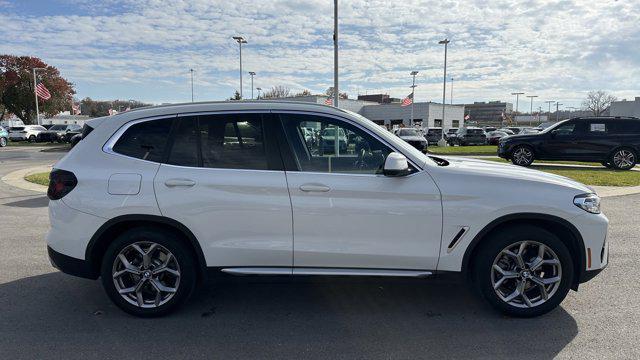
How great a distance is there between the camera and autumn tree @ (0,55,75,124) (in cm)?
5528

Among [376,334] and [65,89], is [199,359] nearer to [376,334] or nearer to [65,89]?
[376,334]

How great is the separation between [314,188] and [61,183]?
2134mm

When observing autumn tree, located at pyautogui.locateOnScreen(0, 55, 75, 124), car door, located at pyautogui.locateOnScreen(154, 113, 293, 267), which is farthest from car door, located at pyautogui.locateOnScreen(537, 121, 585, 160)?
autumn tree, located at pyautogui.locateOnScreen(0, 55, 75, 124)

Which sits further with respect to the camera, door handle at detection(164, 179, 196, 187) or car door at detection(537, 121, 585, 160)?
car door at detection(537, 121, 585, 160)

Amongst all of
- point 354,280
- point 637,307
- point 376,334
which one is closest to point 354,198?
point 354,280

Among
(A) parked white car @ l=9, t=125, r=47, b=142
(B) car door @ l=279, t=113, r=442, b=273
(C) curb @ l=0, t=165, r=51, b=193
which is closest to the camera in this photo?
(B) car door @ l=279, t=113, r=442, b=273

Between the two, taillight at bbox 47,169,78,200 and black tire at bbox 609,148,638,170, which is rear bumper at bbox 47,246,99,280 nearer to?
taillight at bbox 47,169,78,200

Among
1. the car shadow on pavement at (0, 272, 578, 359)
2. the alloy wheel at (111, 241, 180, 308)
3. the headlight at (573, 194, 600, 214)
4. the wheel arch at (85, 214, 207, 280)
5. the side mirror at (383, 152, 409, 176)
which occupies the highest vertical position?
the side mirror at (383, 152, 409, 176)

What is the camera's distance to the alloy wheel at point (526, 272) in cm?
372

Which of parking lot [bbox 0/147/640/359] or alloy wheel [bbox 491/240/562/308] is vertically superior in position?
alloy wheel [bbox 491/240/562/308]

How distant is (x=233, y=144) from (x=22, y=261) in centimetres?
354

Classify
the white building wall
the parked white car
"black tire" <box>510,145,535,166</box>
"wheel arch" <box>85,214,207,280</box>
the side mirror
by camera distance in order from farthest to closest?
the white building wall, the parked white car, "black tire" <box>510,145,535,166</box>, "wheel arch" <box>85,214,207,280</box>, the side mirror

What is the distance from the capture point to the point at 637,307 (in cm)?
403

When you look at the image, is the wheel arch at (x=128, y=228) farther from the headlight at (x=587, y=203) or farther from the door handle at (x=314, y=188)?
the headlight at (x=587, y=203)
